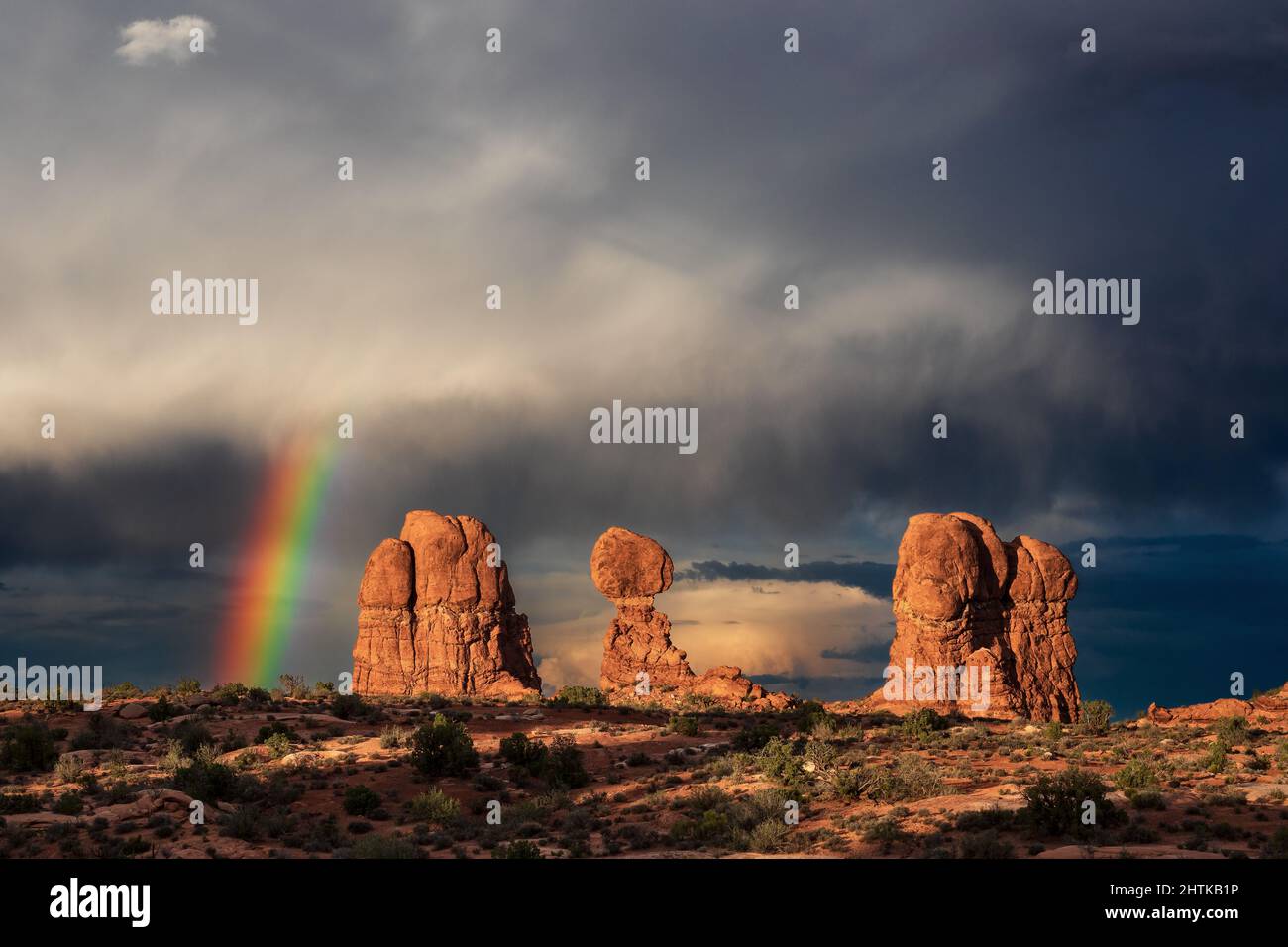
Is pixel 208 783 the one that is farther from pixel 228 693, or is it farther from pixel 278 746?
pixel 228 693

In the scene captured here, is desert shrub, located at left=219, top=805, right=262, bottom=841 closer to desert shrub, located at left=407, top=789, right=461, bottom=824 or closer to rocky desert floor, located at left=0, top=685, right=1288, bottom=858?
rocky desert floor, located at left=0, top=685, right=1288, bottom=858

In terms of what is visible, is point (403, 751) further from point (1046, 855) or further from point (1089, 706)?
point (1089, 706)

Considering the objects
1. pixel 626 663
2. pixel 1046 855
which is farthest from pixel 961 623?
pixel 1046 855

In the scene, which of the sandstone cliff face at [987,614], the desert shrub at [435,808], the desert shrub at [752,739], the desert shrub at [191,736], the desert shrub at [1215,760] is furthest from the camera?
the sandstone cliff face at [987,614]

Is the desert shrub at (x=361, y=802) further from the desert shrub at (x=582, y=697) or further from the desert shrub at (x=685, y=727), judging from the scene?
the desert shrub at (x=582, y=697)

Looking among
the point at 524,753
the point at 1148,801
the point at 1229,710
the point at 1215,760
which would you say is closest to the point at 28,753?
the point at 524,753

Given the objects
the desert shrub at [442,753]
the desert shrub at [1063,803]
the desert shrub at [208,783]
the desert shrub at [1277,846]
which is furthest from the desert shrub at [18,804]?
the desert shrub at [1277,846]
